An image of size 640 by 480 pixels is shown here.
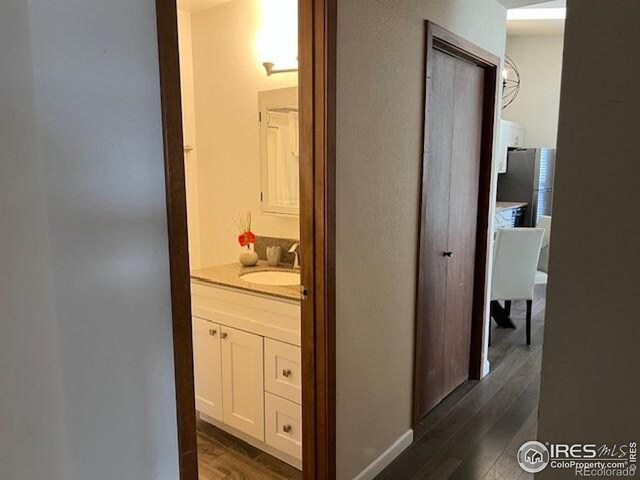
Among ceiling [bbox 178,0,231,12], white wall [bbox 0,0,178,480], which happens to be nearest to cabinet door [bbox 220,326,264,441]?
white wall [bbox 0,0,178,480]

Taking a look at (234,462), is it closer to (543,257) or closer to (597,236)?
(597,236)

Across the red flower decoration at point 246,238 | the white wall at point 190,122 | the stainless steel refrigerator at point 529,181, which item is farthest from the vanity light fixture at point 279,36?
the stainless steel refrigerator at point 529,181

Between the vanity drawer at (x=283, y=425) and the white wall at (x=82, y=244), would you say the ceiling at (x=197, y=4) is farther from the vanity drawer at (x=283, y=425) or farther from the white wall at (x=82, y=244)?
the vanity drawer at (x=283, y=425)

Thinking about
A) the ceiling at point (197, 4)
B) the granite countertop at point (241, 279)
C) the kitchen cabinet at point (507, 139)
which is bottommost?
the granite countertop at point (241, 279)

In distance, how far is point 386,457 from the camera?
87.0 inches

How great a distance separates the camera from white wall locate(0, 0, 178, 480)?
0.76m

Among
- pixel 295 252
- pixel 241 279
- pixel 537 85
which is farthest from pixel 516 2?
pixel 537 85

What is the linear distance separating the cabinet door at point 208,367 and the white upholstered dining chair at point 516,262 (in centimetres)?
240

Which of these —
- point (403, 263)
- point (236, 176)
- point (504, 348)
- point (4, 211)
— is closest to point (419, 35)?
point (403, 263)

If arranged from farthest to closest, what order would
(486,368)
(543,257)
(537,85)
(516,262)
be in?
1. (537,85)
2. (543,257)
3. (516,262)
4. (486,368)

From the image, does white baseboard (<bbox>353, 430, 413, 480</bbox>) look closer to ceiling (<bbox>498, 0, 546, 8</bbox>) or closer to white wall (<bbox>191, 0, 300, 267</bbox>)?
white wall (<bbox>191, 0, 300, 267</bbox>)

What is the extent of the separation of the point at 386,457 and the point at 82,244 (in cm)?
189

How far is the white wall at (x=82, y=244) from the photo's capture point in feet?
2.50

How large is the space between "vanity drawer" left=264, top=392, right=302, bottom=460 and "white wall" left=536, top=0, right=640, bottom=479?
1709 millimetres
